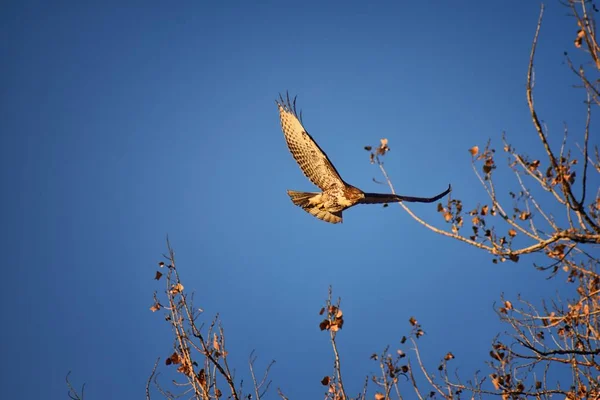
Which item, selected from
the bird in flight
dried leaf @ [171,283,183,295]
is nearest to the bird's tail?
the bird in flight

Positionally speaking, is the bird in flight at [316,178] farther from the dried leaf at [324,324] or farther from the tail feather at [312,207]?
the dried leaf at [324,324]

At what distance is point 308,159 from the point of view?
348 inches

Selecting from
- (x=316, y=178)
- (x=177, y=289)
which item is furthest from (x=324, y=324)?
(x=316, y=178)

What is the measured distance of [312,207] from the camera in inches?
364

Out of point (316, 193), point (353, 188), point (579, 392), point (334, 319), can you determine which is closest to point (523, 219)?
point (334, 319)

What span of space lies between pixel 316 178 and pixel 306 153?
1.82 ft

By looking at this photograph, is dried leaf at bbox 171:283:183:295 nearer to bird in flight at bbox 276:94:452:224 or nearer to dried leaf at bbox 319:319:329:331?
dried leaf at bbox 319:319:329:331

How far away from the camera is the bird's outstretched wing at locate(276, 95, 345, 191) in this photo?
8.55 m

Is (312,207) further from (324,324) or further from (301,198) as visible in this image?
(324,324)

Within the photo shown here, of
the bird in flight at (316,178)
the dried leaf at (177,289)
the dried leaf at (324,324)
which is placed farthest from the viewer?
the bird in flight at (316,178)

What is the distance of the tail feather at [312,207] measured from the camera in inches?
360

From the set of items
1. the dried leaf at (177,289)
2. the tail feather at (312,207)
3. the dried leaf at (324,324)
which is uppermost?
the tail feather at (312,207)

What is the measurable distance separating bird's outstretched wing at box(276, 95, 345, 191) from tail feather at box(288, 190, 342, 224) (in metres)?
0.38

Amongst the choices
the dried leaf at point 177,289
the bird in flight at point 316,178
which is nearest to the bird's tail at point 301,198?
the bird in flight at point 316,178
